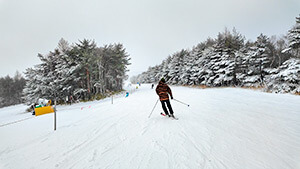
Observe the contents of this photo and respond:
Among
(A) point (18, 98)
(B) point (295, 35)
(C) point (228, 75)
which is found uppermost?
(B) point (295, 35)

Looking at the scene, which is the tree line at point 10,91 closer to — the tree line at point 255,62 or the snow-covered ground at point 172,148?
the snow-covered ground at point 172,148

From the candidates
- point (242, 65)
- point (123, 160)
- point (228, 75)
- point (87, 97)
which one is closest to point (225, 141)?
point (123, 160)

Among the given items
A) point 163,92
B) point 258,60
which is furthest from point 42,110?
point 258,60

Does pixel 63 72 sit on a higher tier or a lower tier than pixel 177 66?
lower

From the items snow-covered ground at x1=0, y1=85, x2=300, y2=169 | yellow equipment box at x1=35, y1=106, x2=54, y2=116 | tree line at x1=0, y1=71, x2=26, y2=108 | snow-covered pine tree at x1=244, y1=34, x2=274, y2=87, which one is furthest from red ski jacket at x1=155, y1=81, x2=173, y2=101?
tree line at x1=0, y1=71, x2=26, y2=108

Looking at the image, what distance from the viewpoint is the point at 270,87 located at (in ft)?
32.8

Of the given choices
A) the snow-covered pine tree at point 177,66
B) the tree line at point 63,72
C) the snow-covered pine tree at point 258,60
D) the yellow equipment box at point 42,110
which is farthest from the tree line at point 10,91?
the snow-covered pine tree at point 258,60

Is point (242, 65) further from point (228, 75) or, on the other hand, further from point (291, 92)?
point (291, 92)

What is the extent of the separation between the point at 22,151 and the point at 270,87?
16421 mm

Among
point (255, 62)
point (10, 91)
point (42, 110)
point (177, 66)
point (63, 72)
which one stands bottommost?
point (42, 110)

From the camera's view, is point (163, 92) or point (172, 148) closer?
point (172, 148)

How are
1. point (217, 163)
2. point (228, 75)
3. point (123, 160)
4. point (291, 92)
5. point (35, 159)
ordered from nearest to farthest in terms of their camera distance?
point (217, 163) → point (123, 160) → point (35, 159) → point (291, 92) → point (228, 75)

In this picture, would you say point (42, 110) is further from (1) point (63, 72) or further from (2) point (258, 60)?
(2) point (258, 60)

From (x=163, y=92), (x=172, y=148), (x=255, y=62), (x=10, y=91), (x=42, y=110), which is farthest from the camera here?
(x=10, y=91)
